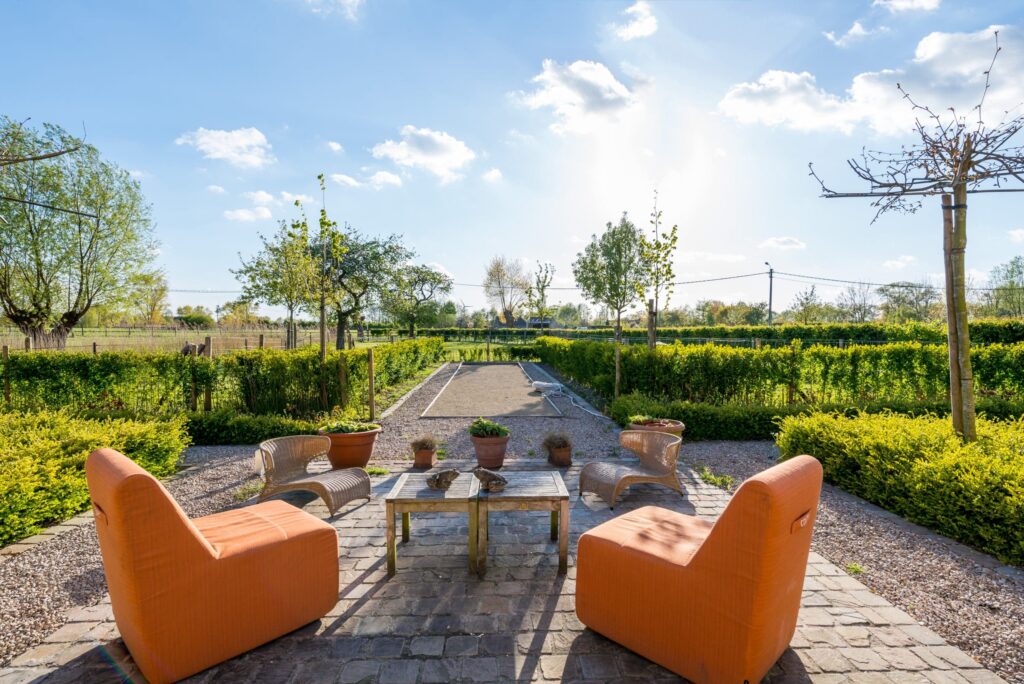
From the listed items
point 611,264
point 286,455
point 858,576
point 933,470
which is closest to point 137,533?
point 286,455

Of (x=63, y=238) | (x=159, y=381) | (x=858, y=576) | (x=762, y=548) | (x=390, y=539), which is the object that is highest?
(x=63, y=238)

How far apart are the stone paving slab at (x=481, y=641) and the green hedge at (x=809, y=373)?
5153 mm

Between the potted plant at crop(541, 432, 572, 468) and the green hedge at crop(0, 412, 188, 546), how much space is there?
179 inches

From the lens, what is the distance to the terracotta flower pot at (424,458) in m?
5.78

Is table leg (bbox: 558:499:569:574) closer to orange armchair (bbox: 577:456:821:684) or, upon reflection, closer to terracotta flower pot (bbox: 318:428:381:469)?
orange armchair (bbox: 577:456:821:684)

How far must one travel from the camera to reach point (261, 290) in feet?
73.8

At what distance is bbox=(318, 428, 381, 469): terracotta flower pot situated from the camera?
538 centimetres

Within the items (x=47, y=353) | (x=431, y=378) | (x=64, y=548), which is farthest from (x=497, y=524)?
(x=431, y=378)

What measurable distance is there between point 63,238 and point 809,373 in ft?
74.0

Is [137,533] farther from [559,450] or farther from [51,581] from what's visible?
[559,450]

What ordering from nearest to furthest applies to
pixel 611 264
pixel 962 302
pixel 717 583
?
pixel 717 583 → pixel 962 302 → pixel 611 264

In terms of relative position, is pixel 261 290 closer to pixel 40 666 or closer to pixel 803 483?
pixel 40 666

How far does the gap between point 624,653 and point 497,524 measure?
1.80 m

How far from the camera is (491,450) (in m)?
5.54
